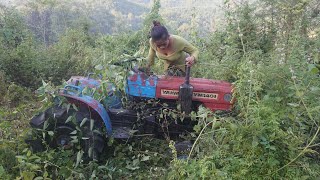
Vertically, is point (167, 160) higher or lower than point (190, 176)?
lower

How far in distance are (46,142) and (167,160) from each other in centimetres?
146

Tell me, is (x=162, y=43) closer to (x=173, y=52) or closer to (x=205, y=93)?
(x=173, y=52)

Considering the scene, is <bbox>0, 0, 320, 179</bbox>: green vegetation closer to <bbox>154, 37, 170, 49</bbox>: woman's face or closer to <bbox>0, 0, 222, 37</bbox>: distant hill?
<bbox>154, 37, 170, 49</bbox>: woman's face

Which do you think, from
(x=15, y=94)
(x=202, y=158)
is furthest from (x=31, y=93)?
(x=202, y=158)

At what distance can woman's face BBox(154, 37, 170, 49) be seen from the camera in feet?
14.4

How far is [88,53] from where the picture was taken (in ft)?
29.4

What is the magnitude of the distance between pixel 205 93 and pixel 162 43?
908 millimetres

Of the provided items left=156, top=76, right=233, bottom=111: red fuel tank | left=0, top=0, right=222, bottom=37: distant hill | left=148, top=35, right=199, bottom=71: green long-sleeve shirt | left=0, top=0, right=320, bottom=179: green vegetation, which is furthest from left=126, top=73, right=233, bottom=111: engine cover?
left=0, top=0, right=222, bottom=37: distant hill

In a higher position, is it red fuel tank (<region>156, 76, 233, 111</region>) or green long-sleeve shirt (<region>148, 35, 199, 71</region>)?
green long-sleeve shirt (<region>148, 35, 199, 71</region>)

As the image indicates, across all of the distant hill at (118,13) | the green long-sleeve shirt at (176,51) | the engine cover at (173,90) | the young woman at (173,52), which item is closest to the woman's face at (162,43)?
the young woman at (173,52)

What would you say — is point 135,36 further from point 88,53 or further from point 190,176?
point 190,176

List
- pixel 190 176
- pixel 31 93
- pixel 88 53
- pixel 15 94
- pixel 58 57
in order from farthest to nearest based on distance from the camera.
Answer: pixel 88 53 → pixel 58 57 → pixel 31 93 → pixel 15 94 → pixel 190 176

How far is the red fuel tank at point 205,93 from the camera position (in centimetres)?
412

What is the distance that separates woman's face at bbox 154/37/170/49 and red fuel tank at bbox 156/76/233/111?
543mm
